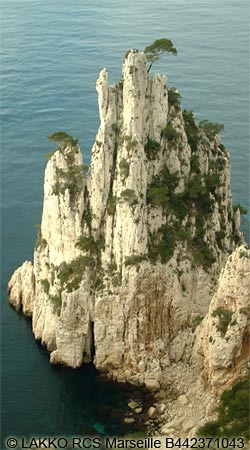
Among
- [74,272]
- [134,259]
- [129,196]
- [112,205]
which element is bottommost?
[74,272]

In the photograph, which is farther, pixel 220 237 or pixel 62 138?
pixel 220 237

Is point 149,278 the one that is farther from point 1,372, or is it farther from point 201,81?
point 201,81

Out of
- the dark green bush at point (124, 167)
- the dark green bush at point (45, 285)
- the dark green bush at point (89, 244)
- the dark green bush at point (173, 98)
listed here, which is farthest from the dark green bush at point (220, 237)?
the dark green bush at point (45, 285)

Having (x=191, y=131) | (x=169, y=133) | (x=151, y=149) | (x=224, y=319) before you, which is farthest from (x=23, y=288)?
(x=224, y=319)

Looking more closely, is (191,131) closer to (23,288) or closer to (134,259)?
(134,259)

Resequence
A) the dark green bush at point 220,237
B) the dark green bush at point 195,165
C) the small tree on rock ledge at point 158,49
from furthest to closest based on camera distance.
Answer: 1. the dark green bush at point 220,237
2. the dark green bush at point 195,165
3. the small tree on rock ledge at point 158,49

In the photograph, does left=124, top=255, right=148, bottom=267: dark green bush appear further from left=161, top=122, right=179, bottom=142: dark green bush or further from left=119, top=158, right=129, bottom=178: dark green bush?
left=161, top=122, right=179, bottom=142: dark green bush

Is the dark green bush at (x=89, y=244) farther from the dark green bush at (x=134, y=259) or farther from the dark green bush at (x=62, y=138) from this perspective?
the dark green bush at (x=62, y=138)
